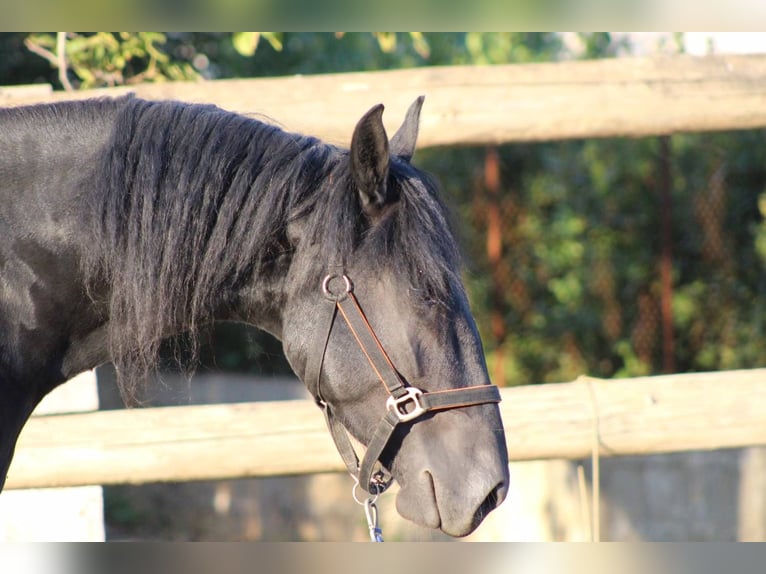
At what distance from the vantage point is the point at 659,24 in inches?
67.8

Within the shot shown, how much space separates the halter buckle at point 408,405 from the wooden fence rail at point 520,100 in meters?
1.66

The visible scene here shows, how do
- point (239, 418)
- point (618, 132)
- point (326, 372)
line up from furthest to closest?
point (618, 132) < point (239, 418) < point (326, 372)

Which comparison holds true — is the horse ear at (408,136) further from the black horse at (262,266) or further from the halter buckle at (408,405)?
the halter buckle at (408,405)

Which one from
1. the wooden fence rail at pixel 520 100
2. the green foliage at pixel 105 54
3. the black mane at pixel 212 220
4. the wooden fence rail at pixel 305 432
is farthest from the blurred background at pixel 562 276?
the black mane at pixel 212 220

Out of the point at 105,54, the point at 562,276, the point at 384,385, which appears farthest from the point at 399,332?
the point at 562,276

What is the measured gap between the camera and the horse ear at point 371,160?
1.68 m

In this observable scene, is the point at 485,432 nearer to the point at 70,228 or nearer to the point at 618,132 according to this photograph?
the point at 70,228

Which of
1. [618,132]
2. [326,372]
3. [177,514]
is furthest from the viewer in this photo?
[177,514]

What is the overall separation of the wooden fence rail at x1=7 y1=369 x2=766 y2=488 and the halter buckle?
4.00 feet

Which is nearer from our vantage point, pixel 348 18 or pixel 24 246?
pixel 348 18

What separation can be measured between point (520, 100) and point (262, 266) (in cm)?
171

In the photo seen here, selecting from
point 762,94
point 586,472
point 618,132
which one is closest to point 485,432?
point 618,132

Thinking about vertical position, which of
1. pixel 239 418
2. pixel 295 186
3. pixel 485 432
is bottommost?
pixel 239 418

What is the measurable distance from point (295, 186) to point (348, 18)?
1.16ft
